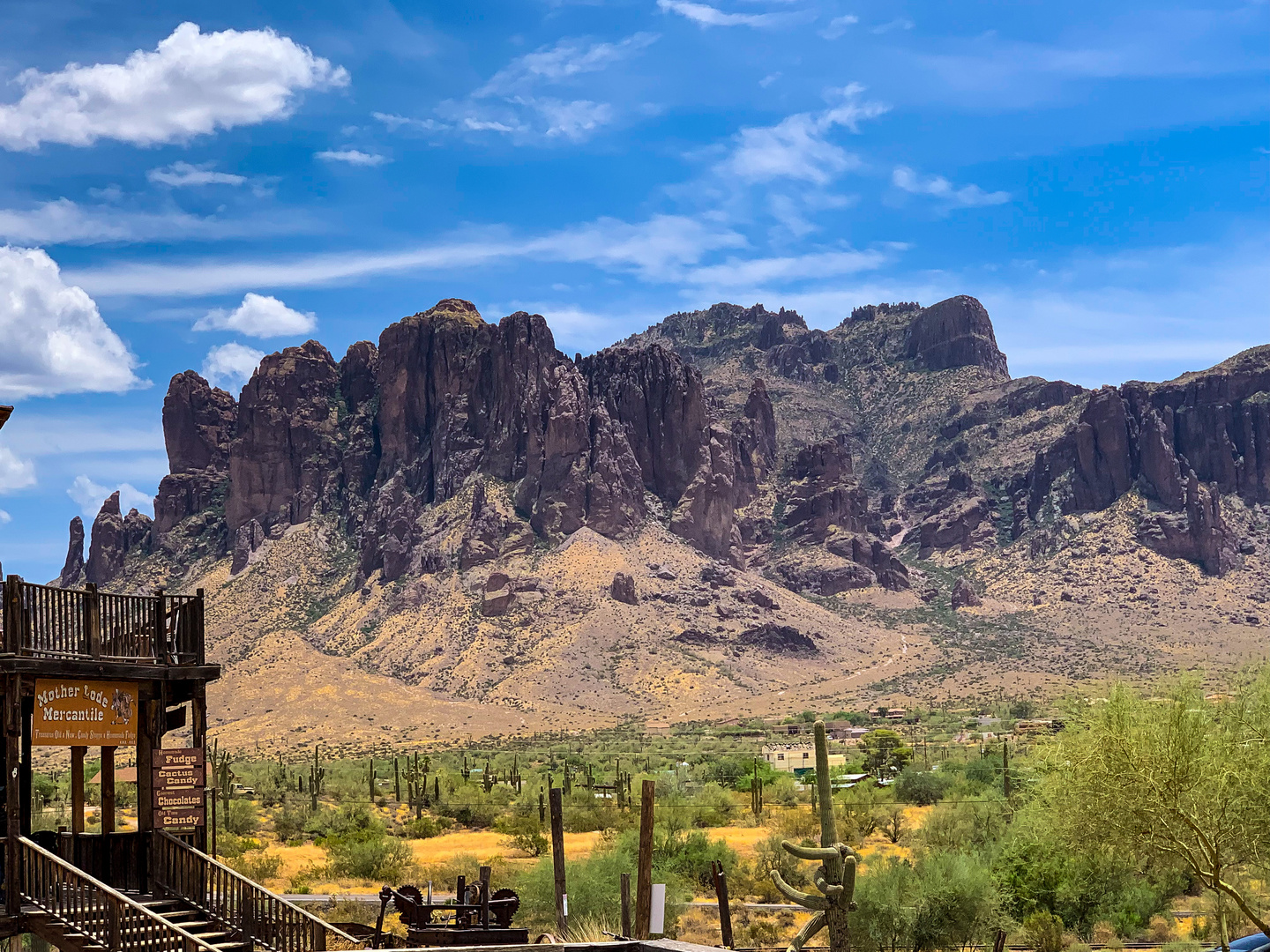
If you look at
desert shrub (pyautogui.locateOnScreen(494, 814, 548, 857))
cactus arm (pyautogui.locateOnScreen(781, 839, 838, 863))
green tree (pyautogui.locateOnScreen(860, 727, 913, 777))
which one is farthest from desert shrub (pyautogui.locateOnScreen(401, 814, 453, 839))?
cactus arm (pyautogui.locateOnScreen(781, 839, 838, 863))

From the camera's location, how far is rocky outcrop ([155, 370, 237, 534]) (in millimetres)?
151125

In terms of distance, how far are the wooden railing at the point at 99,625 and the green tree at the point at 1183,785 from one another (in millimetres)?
12171

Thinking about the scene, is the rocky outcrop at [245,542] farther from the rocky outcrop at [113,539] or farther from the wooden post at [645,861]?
the wooden post at [645,861]

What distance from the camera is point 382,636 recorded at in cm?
11681

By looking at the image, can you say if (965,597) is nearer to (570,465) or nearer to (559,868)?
(570,465)

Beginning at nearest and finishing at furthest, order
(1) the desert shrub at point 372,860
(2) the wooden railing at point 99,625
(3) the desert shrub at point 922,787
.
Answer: (2) the wooden railing at point 99,625, (1) the desert shrub at point 372,860, (3) the desert shrub at point 922,787

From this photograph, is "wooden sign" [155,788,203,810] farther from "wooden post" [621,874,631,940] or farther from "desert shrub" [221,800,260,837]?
"desert shrub" [221,800,260,837]

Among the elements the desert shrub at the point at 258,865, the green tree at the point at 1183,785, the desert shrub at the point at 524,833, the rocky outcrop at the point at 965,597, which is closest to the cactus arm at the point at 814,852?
the green tree at the point at 1183,785

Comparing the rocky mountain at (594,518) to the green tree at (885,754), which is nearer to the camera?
the green tree at (885,754)

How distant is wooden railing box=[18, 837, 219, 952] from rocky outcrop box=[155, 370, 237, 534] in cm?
14067

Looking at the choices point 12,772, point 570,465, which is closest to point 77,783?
point 12,772

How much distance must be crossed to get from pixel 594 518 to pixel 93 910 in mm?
118299

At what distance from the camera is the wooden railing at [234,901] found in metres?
16.8

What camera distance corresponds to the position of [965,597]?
146m
